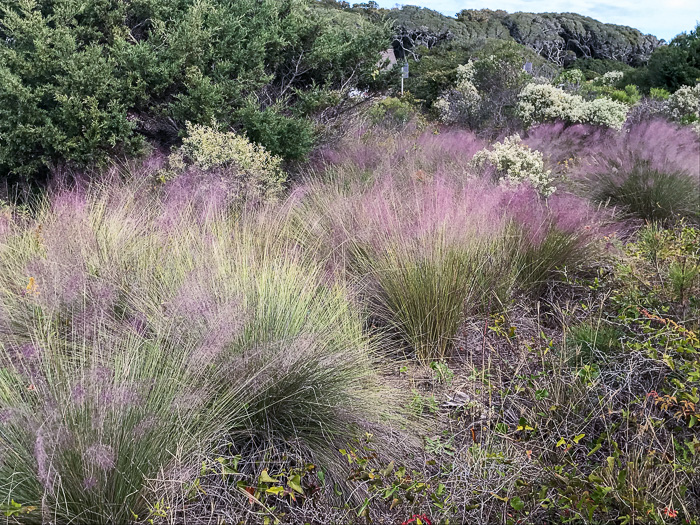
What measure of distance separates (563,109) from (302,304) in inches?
317

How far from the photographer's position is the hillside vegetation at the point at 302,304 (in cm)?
193

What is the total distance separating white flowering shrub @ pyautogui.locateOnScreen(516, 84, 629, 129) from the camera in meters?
8.99

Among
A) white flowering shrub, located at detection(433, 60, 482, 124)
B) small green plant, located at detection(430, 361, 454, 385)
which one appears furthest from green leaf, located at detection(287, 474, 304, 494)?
white flowering shrub, located at detection(433, 60, 482, 124)

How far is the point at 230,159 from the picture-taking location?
5129mm

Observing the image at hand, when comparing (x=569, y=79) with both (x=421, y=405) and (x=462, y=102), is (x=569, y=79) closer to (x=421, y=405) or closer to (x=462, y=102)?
(x=462, y=102)

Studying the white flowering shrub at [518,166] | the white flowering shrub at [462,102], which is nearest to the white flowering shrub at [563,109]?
the white flowering shrub at [462,102]

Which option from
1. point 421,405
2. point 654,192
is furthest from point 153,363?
point 654,192

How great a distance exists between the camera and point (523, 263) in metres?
3.78

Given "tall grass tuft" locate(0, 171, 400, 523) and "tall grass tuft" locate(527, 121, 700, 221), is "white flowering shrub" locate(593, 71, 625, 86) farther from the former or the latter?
"tall grass tuft" locate(0, 171, 400, 523)

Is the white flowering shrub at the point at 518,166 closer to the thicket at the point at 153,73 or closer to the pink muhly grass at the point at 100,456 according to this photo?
the thicket at the point at 153,73

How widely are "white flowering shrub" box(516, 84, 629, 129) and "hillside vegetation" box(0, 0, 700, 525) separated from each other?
2.43 m

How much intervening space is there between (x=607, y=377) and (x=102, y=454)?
2.20m

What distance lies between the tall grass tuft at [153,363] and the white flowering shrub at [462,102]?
8.22 metres

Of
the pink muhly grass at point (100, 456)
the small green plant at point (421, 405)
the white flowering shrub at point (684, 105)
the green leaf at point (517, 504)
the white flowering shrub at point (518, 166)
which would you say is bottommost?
the small green plant at point (421, 405)
